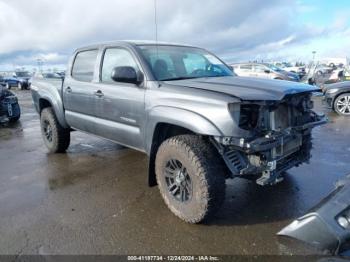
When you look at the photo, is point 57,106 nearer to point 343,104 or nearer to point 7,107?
point 7,107

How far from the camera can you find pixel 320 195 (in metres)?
3.96

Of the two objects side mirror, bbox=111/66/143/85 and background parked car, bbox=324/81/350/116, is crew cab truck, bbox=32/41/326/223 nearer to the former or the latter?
side mirror, bbox=111/66/143/85

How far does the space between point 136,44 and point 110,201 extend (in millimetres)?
1998

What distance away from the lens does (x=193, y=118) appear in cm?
313

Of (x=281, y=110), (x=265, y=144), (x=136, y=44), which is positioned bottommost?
(x=265, y=144)

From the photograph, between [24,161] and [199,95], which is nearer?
[199,95]

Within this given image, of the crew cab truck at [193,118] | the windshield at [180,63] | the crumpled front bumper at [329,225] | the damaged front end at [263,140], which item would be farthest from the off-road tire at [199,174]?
the windshield at [180,63]

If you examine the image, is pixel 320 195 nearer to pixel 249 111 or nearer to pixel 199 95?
pixel 249 111

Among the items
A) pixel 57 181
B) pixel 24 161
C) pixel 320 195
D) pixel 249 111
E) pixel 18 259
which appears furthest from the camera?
pixel 24 161

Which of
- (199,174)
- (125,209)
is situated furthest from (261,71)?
(199,174)

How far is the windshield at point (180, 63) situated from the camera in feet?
13.0

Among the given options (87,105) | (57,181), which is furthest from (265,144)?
(57,181)

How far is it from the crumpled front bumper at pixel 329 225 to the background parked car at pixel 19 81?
3201 centimetres

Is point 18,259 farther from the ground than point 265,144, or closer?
closer
